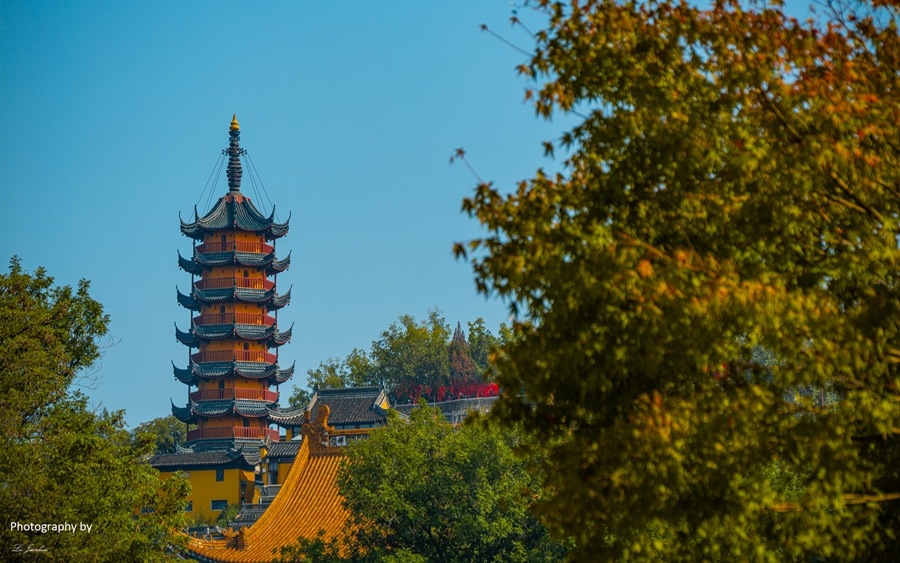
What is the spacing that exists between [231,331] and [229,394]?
3361 mm

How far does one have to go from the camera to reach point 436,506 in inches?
758

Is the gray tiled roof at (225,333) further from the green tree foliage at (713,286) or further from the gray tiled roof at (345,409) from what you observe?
the green tree foliage at (713,286)

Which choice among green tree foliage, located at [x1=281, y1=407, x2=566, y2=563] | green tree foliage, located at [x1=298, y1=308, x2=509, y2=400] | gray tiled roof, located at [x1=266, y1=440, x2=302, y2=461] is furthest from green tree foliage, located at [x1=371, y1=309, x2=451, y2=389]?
green tree foliage, located at [x1=281, y1=407, x2=566, y2=563]

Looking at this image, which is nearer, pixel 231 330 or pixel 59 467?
pixel 59 467

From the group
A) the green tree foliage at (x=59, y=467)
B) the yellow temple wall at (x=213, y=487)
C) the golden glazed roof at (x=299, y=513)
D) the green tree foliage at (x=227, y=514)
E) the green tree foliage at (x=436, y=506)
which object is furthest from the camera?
the yellow temple wall at (x=213, y=487)

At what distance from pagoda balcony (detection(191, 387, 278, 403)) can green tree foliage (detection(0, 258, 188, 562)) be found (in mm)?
38191

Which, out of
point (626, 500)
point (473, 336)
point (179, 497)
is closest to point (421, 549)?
point (179, 497)

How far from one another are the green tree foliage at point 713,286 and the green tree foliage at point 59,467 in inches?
399

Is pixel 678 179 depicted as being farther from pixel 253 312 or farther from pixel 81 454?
pixel 253 312

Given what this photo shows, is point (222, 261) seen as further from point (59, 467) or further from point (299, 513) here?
point (59, 467)

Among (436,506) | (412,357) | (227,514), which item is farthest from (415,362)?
(436,506)

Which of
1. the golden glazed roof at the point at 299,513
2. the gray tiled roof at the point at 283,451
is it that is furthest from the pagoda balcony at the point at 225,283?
the golden glazed roof at the point at 299,513

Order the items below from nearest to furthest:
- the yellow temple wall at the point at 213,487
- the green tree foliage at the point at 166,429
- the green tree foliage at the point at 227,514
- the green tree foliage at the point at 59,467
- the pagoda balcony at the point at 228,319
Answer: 1. the green tree foliage at the point at 59,467
2. the green tree foliage at the point at 227,514
3. the yellow temple wall at the point at 213,487
4. the pagoda balcony at the point at 228,319
5. the green tree foliage at the point at 166,429

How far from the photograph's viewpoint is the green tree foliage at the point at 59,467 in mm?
14750
